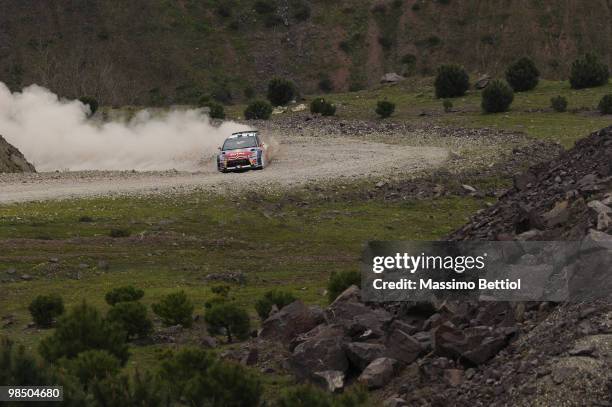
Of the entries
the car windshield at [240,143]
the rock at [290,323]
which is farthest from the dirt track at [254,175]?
the rock at [290,323]

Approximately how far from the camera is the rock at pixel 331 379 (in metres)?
18.7

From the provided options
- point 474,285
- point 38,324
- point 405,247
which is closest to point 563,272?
point 474,285

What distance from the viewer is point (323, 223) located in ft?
134

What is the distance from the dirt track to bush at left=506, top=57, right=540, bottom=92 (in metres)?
21.2

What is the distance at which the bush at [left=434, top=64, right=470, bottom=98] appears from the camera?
75750 mm

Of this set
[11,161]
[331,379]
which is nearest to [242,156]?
[11,161]

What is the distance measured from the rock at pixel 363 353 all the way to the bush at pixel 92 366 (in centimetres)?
421

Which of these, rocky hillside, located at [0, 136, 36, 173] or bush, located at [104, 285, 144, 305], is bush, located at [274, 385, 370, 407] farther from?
rocky hillside, located at [0, 136, 36, 173]

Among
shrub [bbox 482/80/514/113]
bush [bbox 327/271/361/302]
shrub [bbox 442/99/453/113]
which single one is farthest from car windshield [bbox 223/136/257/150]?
bush [bbox 327/271/361/302]

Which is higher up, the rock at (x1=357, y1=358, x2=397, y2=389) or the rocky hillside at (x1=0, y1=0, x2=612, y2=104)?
the rocky hillside at (x1=0, y1=0, x2=612, y2=104)

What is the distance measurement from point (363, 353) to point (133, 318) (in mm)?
7866

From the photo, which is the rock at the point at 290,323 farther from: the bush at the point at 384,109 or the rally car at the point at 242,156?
the bush at the point at 384,109

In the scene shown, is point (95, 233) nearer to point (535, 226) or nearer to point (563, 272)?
point (535, 226)

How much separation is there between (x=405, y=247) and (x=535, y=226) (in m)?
5.49
